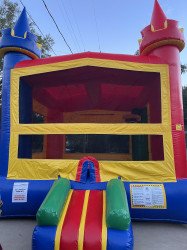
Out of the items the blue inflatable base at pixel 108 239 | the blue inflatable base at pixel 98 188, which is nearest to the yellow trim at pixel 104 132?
the blue inflatable base at pixel 98 188

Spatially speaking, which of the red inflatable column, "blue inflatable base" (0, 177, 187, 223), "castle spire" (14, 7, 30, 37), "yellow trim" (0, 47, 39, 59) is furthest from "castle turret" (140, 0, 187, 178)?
the red inflatable column

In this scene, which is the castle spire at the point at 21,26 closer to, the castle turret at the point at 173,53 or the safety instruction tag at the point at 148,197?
the castle turret at the point at 173,53

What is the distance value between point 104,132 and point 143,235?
4.89 ft

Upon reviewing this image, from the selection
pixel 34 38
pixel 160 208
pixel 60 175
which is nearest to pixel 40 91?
pixel 34 38

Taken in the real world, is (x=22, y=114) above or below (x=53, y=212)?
above

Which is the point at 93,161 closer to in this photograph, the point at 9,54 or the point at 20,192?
the point at 20,192

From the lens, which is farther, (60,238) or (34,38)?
(34,38)

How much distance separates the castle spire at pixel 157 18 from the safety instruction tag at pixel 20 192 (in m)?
3.10

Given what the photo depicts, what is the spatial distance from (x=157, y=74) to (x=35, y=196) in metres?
2.68

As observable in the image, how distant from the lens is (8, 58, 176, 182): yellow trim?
3725 millimetres

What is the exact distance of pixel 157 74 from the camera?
426 centimetres

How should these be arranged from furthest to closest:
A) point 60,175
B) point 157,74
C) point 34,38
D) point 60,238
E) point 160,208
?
point 34,38
point 157,74
point 60,175
point 160,208
point 60,238

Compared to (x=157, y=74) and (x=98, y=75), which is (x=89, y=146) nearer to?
(x=98, y=75)

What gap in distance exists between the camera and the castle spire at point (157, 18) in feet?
13.3
